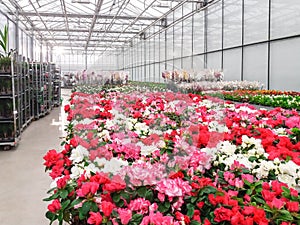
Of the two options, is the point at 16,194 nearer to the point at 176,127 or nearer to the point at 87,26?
the point at 176,127

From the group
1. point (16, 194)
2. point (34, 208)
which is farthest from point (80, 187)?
point (16, 194)

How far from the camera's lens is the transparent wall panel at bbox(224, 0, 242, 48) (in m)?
9.97

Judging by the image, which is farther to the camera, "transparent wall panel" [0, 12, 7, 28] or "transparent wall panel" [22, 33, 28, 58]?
"transparent wall panel" [22, 33, 28, 58]

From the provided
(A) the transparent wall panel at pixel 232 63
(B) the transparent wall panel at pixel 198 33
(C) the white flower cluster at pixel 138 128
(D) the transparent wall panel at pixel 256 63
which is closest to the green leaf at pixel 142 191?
(C) the white flower cluster at pixel 138 128

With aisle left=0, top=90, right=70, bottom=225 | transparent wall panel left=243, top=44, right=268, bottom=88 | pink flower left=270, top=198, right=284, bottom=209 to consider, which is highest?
transparent wall panel left=243, top=44, right=268, bottom=88

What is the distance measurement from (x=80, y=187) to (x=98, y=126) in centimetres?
59

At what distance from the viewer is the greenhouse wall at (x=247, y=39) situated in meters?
7.80

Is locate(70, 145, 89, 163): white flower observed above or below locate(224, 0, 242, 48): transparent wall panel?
below

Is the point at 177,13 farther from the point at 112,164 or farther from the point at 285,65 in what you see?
the point at 112,164

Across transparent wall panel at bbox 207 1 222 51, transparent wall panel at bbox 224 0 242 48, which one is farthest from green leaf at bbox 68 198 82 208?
transparent wall panel at bbox 207 1 222 51

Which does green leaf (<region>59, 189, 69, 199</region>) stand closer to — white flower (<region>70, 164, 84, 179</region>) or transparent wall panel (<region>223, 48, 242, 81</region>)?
white flower (<region>70, 164, 84, 179</region>)

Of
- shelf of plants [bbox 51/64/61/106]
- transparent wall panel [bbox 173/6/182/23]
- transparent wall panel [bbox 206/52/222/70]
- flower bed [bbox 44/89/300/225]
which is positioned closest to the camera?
flower bed [bbox 44/89/300/225]

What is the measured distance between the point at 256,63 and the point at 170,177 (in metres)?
8.42

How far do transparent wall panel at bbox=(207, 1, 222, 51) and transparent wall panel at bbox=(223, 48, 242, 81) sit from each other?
0.65 meters
